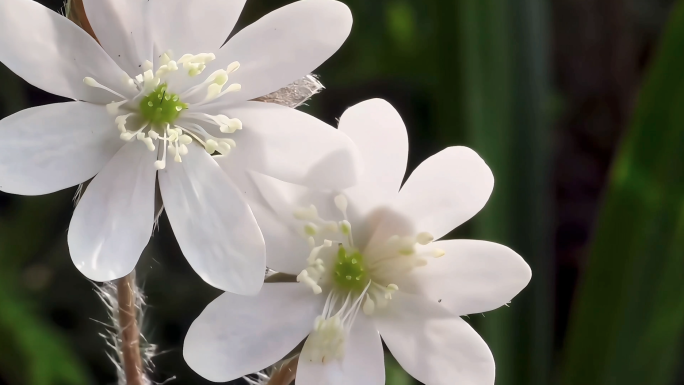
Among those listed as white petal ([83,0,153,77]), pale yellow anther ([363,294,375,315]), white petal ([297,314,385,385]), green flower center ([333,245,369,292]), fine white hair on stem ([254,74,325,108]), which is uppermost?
white petal ([83,0,153,77])

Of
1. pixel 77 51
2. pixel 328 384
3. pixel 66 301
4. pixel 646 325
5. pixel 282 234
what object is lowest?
pixel 66 301

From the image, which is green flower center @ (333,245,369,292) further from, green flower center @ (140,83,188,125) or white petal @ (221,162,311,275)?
green flower center @ (140,83,188,125)

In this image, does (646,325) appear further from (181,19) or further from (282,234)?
(181,19)

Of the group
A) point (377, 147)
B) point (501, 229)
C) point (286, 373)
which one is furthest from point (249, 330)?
point (501, 229)

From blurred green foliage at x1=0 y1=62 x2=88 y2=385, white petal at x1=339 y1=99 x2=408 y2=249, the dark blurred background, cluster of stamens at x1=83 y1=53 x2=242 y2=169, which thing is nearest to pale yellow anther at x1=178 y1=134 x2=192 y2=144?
cluster of stamens at x1=83 y1=53 x2=242 y2=169

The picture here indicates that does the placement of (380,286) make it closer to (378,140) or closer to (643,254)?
(378,140)

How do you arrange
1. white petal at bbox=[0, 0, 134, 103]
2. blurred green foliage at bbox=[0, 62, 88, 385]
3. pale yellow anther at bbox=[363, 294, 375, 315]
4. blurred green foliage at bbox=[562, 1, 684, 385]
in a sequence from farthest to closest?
blurred green foliage at bbox=[0, 62, 88, 385] < blurred green foliage at bbox=[562, 1, 684, 385] < pale yellow anther at bbox=[363, 294, 375, 315] < white petal at bbox=[0, 0, 134, 103]

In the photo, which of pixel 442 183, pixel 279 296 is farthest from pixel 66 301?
pixel 442 183
